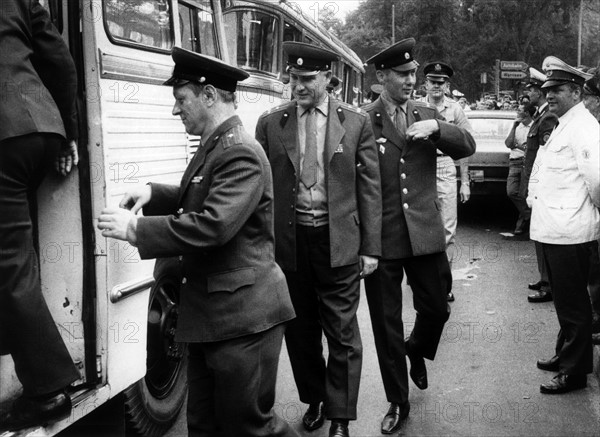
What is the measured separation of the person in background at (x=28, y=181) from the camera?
2988mm

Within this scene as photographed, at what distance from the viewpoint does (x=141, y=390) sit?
13.6 ft

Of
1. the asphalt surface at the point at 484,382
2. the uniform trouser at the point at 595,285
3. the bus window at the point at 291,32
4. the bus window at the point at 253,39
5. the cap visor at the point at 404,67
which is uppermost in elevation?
the bus window at the point at 291,32

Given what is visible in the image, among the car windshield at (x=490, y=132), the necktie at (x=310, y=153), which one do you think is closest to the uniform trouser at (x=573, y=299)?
the necktie at (x=310, y=153)

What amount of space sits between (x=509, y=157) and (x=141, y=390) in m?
7.82

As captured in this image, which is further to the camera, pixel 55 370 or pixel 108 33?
pixel 108 33

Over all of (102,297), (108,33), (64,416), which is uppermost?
(108,33)

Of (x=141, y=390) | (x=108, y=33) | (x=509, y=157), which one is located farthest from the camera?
(x=509, y=157)

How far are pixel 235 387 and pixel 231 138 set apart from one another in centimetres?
101

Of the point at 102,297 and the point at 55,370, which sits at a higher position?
the point at 102,297

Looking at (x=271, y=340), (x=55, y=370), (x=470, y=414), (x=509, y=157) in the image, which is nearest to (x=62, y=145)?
(x=55, y=370)

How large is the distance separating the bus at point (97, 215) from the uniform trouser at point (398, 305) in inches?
49.4

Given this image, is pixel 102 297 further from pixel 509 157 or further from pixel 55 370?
pixel 509 157

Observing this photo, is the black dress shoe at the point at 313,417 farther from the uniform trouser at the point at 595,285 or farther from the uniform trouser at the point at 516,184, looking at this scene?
the uniform trouser at the point at 516,184

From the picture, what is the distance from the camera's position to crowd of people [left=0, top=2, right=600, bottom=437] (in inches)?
119
